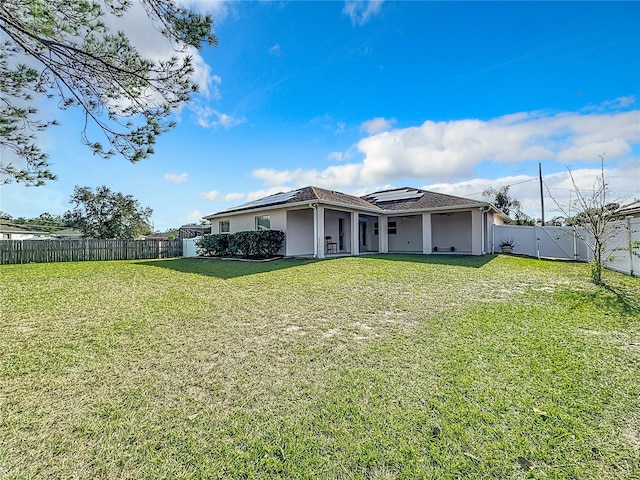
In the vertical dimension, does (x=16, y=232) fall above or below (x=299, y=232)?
above

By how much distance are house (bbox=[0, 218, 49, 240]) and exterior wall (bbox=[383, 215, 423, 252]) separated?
97.6 feet

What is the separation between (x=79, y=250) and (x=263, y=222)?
10507 mm

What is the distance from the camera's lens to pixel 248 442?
2.28 meters

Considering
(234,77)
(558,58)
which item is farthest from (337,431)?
(558,58)

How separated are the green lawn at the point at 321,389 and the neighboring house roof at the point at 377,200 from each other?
31.8 ft

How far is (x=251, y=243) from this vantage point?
15.2 meters

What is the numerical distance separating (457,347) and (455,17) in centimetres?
1011

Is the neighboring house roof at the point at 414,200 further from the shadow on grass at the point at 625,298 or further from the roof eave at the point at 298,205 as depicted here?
the shadow on grass at the point at 625,298

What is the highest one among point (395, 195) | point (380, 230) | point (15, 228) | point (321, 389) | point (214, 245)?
point (395, 195)

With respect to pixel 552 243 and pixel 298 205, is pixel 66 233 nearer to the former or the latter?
pixel 298 205

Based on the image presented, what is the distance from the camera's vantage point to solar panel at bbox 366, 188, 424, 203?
20.4 m

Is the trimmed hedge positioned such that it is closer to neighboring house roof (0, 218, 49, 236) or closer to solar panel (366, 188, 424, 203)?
solar panel (366, 188, 424, 203)

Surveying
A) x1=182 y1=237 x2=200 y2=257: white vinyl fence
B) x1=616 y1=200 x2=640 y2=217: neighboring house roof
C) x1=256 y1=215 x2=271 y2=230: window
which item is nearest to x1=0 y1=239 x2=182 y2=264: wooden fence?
x1=182 y1=237 x2=200 y2=257: white vinyl fence

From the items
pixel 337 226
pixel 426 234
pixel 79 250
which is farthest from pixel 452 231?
pixel 79 250
